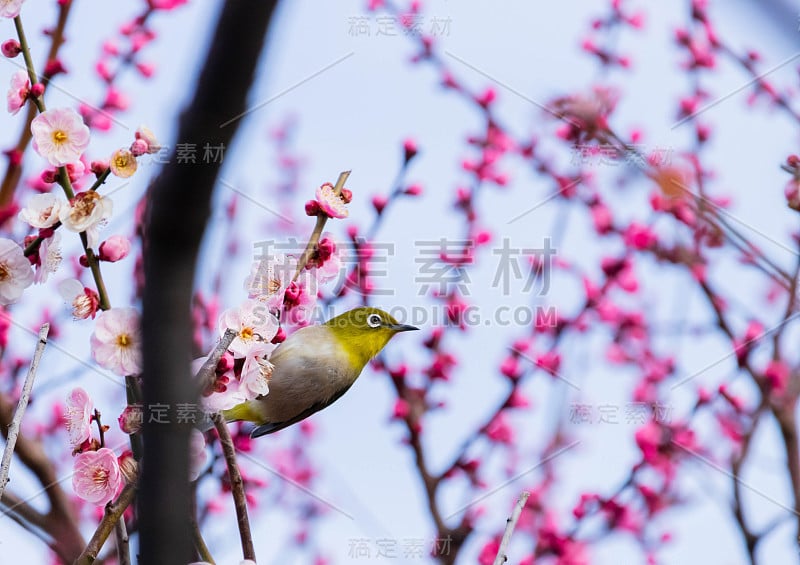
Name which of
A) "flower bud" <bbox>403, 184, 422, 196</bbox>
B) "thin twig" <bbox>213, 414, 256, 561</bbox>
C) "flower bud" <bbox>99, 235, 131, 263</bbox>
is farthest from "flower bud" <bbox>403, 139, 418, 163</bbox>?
"thin twig" <bbox>213, 414, 256, 561</bbox>

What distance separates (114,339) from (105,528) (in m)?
0.33

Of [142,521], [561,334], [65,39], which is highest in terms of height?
[142,521]

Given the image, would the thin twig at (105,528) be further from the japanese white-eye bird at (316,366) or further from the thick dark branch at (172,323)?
the japanese white-eye bird at (316,366)

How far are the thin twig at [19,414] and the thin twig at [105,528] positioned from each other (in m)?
0.12

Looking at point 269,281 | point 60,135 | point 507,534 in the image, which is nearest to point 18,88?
point 60,135

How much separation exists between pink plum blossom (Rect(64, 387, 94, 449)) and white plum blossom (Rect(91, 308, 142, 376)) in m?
0.06

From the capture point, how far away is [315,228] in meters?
1.46

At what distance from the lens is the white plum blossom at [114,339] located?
46.2 inches

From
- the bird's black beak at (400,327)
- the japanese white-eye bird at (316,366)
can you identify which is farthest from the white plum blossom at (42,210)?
the bird's black beak at (400,327)

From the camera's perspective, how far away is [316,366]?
6.58 ft

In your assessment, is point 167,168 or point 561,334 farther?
point 561,334

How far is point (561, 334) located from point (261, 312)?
187cm

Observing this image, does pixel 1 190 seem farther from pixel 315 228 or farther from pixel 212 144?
pixel 212 144

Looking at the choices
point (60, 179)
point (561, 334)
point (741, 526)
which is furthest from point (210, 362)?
point (561, 334)
